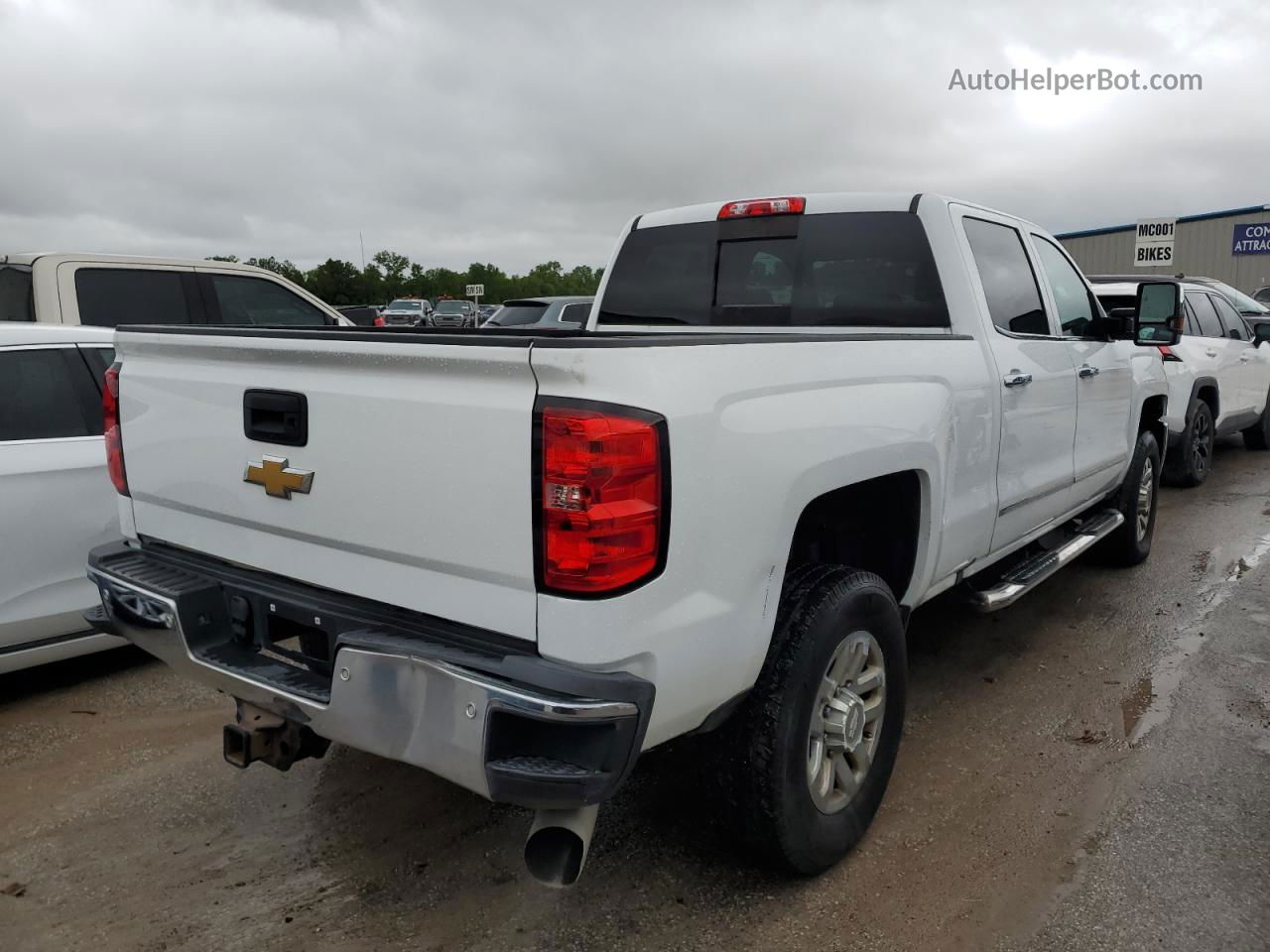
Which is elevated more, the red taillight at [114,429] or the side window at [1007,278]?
Result: the side window at [1007,278]

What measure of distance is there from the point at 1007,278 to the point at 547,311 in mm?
10704

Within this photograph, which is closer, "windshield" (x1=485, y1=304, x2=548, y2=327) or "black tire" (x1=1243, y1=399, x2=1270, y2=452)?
"black tire" (x1=1243, y1=399, x2=1270, y2=452)

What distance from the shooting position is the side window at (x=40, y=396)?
3.96 metres

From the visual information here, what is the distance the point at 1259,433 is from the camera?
1087 cm

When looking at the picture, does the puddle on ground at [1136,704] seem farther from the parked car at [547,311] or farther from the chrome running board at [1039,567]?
the parked car at [547,311]

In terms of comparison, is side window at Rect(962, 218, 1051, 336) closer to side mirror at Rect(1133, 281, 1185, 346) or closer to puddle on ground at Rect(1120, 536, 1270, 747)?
side mirror at Rect(1133, 281, 1185, 346)

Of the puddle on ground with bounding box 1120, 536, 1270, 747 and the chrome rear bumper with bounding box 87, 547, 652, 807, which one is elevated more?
the chrome rear bumper with bounding box 87, 547, 652, 807

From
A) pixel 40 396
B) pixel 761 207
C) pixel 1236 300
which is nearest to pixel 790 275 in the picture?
pixel 761 207

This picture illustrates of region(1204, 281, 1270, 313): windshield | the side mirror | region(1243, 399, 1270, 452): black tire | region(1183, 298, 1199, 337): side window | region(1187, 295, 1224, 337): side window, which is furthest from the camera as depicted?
region(1243, 399, 1270, 452): black tire

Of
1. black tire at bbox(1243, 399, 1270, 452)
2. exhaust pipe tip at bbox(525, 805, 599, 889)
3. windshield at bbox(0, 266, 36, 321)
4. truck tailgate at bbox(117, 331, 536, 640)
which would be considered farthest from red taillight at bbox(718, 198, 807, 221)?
black tire at bbox(1243, 399, 1270, 452)

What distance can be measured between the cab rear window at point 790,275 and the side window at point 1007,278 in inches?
11.2

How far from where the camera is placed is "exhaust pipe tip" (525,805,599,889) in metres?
2.17

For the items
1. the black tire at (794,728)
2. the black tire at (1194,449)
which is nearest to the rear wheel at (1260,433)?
the black tire at (1194,449)

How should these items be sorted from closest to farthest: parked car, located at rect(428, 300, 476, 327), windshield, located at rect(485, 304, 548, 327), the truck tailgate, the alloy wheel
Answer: the truck tailgate, the alloy wheel, windshield, located at rect(485, 304, 548, 327), parked car, located at rect(428, 300, 476, 327)
